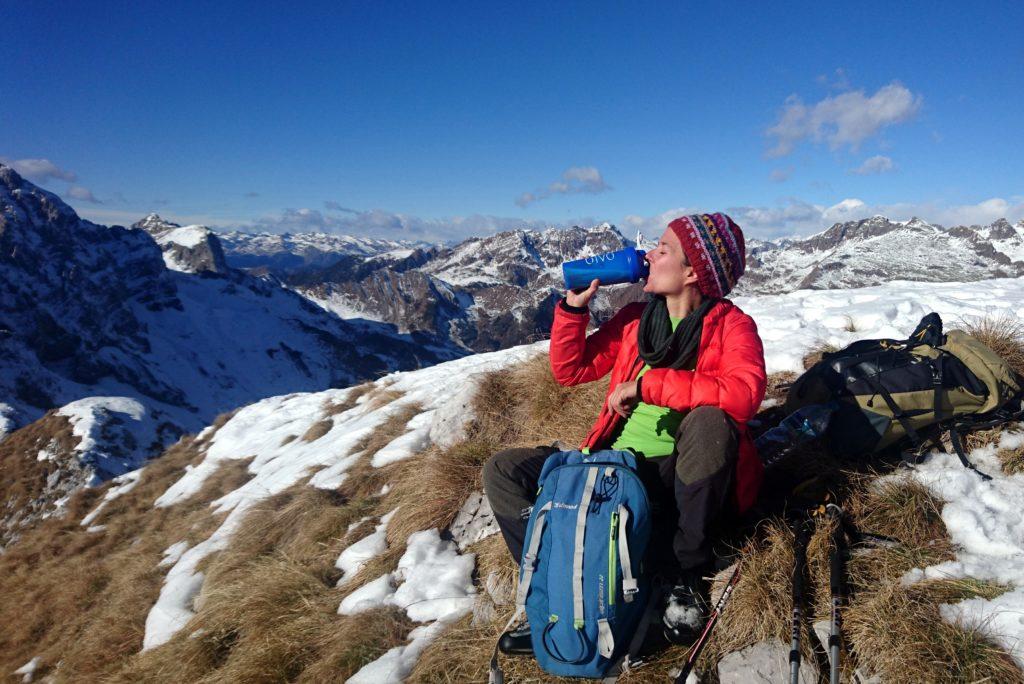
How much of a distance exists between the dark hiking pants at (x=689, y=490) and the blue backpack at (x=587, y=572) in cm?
28

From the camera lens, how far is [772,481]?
3.91 metres

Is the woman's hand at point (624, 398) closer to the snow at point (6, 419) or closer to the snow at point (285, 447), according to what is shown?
the snow at point (285, 447)

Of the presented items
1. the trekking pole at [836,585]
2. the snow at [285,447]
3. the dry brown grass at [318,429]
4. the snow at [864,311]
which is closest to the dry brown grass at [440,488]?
the snow at [285,447]

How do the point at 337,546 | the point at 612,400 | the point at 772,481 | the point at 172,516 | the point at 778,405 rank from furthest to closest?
1. the point at 172,516
2. the point at 337,546
3. the point at 778,405
4. the point at 772,481
5. the point at 612,400

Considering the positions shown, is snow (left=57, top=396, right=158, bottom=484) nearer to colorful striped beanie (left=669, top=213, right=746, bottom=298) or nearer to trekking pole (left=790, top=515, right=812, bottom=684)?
colorful striped beanie (left=669, top=213, right=746, bottom=298)

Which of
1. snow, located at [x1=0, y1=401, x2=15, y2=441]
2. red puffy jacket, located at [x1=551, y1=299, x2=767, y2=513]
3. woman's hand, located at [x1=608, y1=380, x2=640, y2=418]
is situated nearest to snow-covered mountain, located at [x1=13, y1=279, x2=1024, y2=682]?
red puffy jacket, located at [x1=551, y1=299, x2=767, y2=513]

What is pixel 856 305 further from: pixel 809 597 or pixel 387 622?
pixel 387 622

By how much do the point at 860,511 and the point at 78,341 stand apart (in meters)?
233

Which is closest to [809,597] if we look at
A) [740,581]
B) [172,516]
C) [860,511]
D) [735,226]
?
[740,581]

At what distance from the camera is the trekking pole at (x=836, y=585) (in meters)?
2.57

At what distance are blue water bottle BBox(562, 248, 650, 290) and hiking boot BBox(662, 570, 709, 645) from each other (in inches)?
86.2

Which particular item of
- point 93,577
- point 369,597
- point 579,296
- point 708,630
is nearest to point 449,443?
point 369,597

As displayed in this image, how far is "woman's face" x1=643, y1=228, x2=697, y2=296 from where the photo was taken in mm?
3564

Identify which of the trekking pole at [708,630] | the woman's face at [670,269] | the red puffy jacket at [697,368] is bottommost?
the trekking pole at [708,630]
